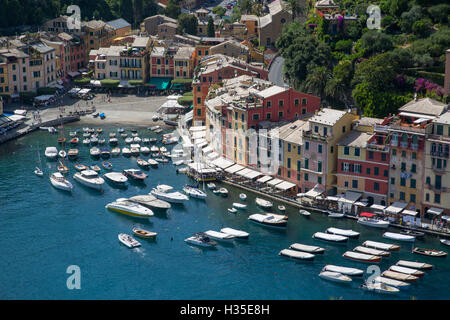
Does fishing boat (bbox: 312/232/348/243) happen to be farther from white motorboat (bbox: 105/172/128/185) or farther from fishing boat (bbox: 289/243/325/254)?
white motorboat (bbox: 105/172/128/185)

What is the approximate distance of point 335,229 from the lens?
384 feet

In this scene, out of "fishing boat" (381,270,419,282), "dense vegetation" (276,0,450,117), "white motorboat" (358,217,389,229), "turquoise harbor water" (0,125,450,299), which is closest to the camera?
"turquoise harbor water" (0,125,450,299)

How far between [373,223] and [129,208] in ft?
118

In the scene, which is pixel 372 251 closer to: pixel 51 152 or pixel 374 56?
pixel 374 56

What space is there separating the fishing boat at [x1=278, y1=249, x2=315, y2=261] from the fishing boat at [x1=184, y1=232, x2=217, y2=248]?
9571 mm

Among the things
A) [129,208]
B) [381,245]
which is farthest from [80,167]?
[381,245]

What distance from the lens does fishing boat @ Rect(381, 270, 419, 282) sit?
102812 mm

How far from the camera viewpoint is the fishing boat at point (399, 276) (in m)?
103

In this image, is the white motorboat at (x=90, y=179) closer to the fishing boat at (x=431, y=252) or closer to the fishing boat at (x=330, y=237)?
the fishing boat at (x=330, y=237)

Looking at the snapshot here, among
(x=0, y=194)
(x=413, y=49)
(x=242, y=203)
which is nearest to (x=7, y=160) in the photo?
(x=0, y=194)

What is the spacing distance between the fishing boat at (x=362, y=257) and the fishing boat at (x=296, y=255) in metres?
4.75

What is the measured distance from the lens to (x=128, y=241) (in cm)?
11544

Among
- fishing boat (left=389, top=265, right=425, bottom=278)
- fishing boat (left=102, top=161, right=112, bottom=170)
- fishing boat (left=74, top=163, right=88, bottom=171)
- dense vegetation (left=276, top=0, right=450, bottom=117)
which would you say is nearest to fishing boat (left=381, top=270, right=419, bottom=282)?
fishing boat (left=389, top=265, right=425, bottom=278)

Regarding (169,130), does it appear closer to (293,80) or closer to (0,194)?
(293,80)
